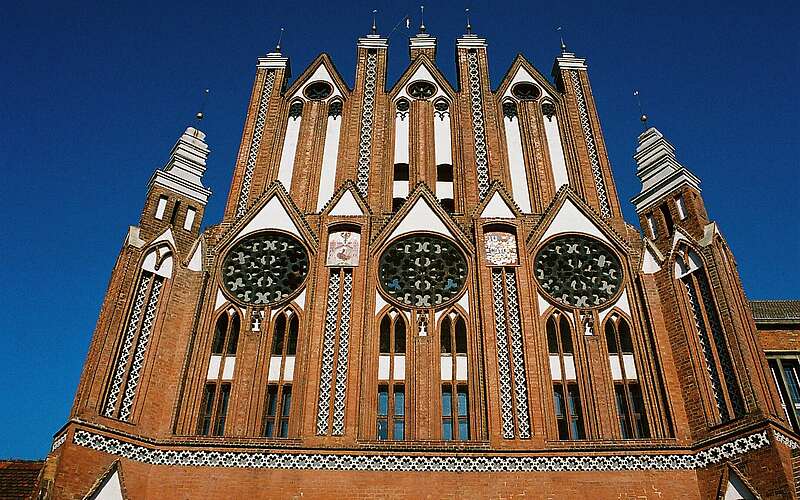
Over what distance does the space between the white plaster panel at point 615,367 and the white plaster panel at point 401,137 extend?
23.4 ft

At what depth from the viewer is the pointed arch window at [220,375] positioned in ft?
45.4

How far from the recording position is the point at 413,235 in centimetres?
1623

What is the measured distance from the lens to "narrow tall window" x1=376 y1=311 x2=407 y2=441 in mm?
13711

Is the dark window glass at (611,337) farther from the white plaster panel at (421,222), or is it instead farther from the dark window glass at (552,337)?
the white plaster panel at (421,222)

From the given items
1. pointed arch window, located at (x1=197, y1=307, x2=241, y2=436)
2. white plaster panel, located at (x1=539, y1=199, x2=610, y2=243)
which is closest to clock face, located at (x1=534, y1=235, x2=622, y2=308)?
white plaster panel, located at (x1=539, y1=199, x2=610, y2=243)

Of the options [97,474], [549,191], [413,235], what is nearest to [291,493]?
[97,474]

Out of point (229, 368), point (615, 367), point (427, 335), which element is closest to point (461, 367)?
point (427, 335)

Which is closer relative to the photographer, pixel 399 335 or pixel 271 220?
pixel 399 335

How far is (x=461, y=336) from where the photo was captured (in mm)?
14898

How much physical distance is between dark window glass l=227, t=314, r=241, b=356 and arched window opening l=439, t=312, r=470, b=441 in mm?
4207

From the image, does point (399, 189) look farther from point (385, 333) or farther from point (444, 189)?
point (385, 333)

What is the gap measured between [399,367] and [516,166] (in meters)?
6.54

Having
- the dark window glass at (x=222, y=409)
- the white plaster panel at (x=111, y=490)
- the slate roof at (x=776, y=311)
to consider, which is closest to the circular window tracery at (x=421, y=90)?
the dark window glass at (x=222, y=409)

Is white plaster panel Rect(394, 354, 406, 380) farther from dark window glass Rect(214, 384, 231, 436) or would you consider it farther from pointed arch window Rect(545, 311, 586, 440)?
dark window glass Rect(214, 384, 231, 436)
